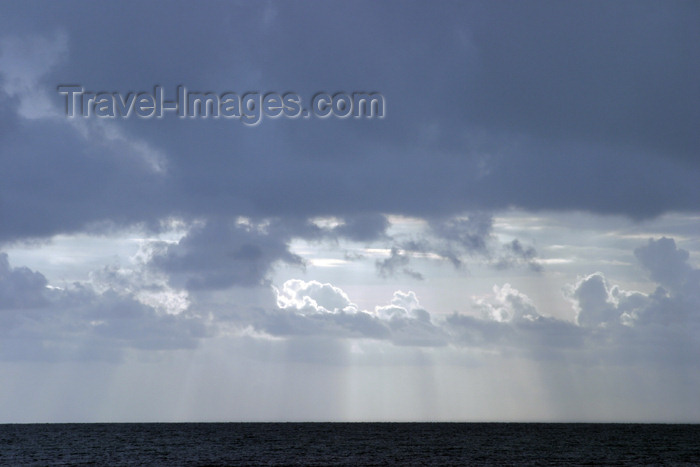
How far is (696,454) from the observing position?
13038cm

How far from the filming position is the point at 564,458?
118000 mm

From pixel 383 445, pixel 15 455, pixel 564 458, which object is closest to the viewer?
pixel 564 458

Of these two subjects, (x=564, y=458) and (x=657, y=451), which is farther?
(x=657, y=451)

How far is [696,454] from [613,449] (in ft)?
55.3

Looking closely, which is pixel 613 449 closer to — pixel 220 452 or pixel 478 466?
pixel 478 466

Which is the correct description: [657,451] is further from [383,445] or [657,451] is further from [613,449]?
[383,445]

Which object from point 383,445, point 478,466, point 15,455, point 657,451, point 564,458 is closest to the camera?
point 478,466

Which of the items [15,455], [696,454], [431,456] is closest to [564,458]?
[431,456]

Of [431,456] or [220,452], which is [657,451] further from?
[220,452]

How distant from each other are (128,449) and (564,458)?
81745 millimetres

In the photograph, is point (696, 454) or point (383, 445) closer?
point (696, 454)

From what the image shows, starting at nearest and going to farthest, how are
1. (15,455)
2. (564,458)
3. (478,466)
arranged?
(478,466), (564,458), (15,455)

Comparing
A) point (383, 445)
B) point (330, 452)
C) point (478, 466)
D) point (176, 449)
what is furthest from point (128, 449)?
point (478, 466)

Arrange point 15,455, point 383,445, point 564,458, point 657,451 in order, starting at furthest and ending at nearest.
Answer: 1. point 383,445
2. point 657,451
3. point 15,455
4. point 564,458
